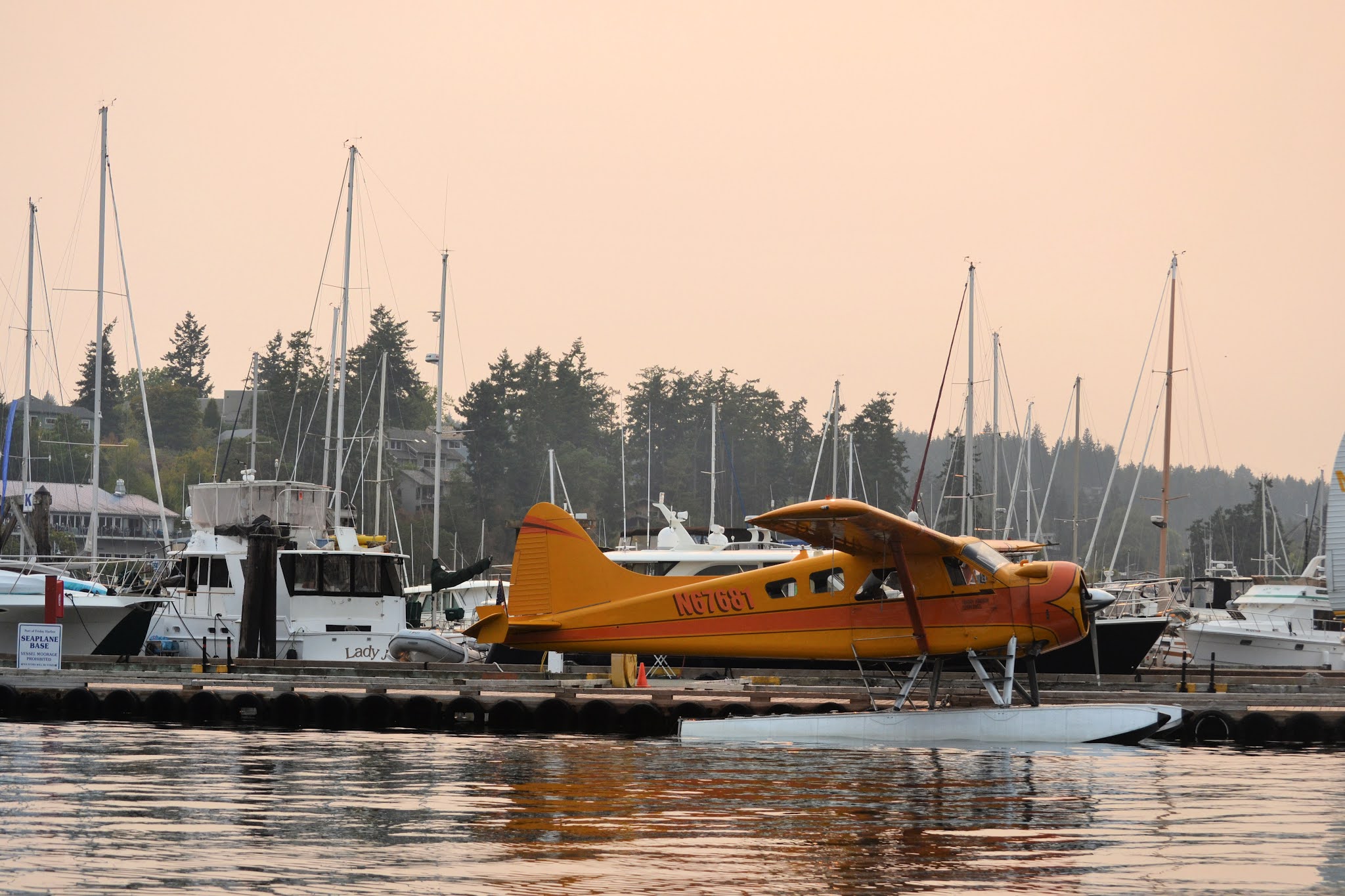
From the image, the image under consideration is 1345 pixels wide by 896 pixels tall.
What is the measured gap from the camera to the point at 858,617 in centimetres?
1628

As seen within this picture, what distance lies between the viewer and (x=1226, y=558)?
99.1 m

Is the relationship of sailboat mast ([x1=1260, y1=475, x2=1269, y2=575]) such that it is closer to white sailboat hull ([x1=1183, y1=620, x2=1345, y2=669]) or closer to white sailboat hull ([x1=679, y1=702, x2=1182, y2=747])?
white sailboat hull ([x1=1183, y1=620, x2=1345, y2=669])

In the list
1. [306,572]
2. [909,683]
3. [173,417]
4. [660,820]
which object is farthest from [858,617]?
[173,417]

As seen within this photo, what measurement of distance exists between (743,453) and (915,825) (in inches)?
3824

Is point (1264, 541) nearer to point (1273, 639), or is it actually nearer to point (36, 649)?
point (1273, 639)

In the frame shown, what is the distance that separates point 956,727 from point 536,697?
508 cm

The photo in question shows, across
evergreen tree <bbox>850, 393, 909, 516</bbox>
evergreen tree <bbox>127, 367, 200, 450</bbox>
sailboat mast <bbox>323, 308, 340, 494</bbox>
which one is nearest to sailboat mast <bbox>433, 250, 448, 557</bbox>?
sailboat mast <bbox>323, 308, 340, 494</bbox>

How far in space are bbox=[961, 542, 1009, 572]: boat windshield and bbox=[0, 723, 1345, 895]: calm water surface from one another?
2.00 meters

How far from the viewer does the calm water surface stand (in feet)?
25.5

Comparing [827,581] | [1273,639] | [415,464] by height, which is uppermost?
[415,464]

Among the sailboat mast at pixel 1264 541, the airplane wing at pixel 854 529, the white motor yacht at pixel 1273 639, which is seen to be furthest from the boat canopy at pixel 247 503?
the sailboat mast at pixel 1264 541

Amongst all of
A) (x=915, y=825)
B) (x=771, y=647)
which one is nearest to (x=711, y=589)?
(x=771, y=647)

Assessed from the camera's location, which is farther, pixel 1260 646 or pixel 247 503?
pixel 1260 646

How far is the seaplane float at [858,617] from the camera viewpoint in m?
15.3
